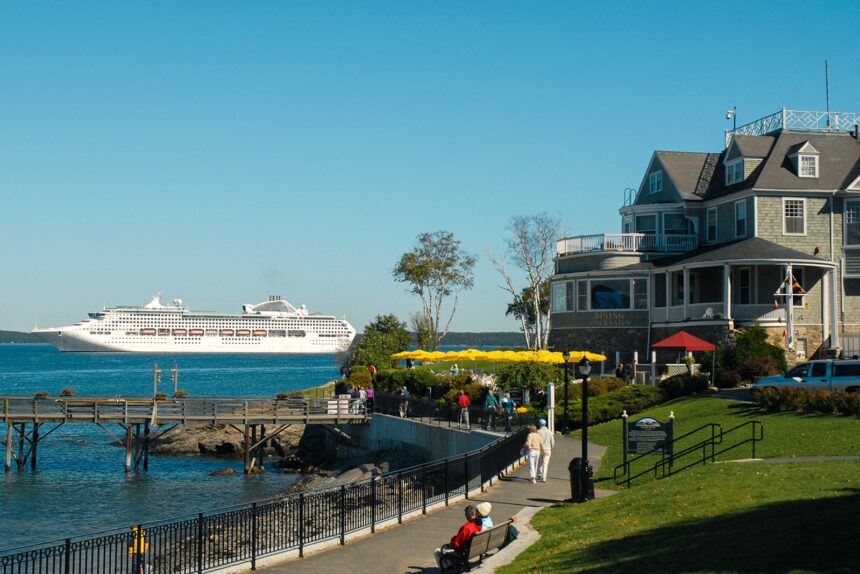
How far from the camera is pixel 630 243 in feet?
175

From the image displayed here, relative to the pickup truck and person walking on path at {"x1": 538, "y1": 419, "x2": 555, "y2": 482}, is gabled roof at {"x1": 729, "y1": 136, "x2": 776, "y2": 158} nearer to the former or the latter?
the pickup truck

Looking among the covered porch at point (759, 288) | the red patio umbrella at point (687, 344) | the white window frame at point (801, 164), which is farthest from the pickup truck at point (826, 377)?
the white window frame at point (801, 164)

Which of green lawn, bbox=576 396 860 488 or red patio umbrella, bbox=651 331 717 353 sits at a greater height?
red patio umbrella, bbox=651 331 717 353

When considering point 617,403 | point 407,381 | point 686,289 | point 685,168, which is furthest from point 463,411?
point 685,168

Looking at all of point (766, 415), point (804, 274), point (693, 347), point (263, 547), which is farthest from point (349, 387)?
point (263, 547)

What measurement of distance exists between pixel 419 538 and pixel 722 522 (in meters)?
5.87

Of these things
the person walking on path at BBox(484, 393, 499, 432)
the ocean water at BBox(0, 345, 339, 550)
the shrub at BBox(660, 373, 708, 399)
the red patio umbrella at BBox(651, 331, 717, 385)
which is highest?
the red patio umbrella at BBox(651, 331, 717, 385)

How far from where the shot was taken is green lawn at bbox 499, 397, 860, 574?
12984mm

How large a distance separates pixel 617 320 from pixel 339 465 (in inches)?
639

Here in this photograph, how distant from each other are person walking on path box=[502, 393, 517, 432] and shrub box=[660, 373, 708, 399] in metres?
6.03

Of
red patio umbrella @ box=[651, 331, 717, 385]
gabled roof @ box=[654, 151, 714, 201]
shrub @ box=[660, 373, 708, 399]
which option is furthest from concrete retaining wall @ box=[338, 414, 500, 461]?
gabled roof @ box=[654, 151, 714, 201]

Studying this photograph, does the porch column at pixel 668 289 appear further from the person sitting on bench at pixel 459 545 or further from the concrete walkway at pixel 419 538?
the person sitting on bench at pixel 459 545

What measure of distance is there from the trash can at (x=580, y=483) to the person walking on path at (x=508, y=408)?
11.2m

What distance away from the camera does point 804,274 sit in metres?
47.9
